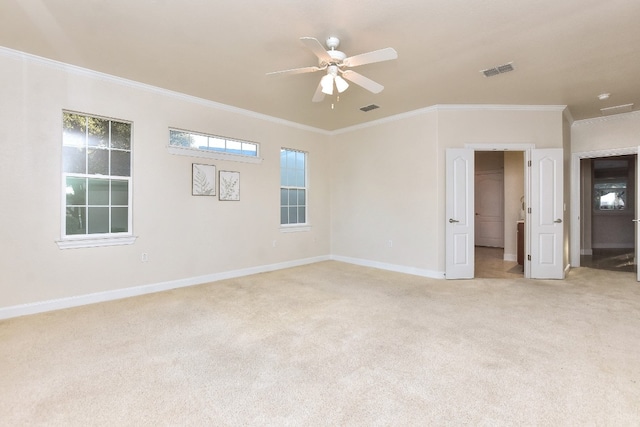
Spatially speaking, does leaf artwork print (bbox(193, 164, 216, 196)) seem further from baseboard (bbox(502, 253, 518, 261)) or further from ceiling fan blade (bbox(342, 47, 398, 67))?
baseboard (bbox(502, 253, 518, 261))

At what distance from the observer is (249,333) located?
2.92m

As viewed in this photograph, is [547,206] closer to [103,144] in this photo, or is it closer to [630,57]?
[630,57]

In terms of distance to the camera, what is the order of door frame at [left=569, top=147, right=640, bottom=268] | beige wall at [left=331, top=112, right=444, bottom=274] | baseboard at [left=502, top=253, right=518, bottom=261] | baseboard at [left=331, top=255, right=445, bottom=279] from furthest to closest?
baseboard at [left=502, top=253, right=518, bottom=261] → door frame at [left=569, top=147, right=640, bottom=268] → beige wall at [left=331, top=112, right=444, bottom=274] → baseboard at [left=331, top=255, right=445, bottom=279]

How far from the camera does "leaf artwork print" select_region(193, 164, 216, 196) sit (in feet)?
15.7

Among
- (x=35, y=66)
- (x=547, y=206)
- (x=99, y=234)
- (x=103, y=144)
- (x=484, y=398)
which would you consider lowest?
(x=484, y=398)

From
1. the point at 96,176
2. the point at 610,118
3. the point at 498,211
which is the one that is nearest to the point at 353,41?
the point at 96,176

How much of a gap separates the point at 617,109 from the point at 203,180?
6918 mm

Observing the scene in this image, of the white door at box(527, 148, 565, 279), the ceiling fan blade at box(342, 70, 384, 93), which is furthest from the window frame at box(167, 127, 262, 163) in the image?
the white door at box(527, 148, 565, 279)

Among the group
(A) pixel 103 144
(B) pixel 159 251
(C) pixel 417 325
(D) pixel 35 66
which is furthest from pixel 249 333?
(D) pixel 35 66

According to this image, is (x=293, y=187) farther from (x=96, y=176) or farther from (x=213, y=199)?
(x=96, y=176)

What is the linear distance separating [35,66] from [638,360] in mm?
6416

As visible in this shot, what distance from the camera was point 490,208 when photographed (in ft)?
29.7

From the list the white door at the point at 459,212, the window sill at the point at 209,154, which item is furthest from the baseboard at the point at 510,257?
the window sill at the point at 209,154

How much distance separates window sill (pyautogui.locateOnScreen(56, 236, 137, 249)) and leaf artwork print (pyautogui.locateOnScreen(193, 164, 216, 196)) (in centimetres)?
113
